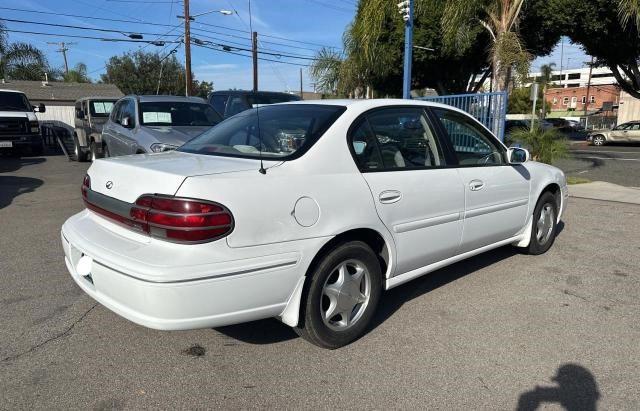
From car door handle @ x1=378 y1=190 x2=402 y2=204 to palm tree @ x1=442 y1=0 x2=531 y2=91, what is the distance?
982 centimetres

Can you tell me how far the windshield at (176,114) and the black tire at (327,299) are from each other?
591cm

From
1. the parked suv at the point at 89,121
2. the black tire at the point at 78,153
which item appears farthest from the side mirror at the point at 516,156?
the black tire at the point at 78,153

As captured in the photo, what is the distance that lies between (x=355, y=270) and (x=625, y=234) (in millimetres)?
4766

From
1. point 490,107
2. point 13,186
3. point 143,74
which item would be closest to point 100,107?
point 13,186

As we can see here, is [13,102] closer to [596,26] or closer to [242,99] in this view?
[242,99]

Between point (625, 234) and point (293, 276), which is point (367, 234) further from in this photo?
point (625, 234)

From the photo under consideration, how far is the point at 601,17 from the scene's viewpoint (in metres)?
21.1

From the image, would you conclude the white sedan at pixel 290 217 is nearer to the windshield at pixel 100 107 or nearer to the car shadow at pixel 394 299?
the car shadow at pixel 394 299

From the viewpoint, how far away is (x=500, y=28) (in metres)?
12.2

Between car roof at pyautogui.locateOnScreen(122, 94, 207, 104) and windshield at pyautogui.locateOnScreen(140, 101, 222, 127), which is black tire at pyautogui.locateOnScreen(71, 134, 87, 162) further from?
windshield at pyautogui.locateOnScreen(140, 101, 222, 127)

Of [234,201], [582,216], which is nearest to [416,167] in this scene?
[234,201]

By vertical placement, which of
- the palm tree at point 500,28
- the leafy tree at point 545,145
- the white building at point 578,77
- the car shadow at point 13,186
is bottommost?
the car shadow at point 13,186

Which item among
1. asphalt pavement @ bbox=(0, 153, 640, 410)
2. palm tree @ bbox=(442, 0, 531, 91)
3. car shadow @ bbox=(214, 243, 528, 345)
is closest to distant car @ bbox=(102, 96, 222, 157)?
asphalt pavement @ bbox=(0, 153, 640, 410)

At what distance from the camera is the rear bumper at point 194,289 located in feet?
8.41
